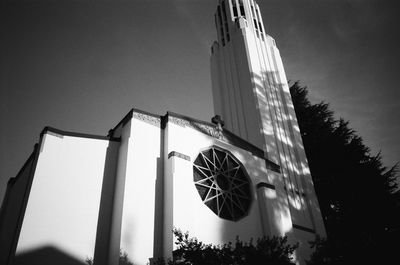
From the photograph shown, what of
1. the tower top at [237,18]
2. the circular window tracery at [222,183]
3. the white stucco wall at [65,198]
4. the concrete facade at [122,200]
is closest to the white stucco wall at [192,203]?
the concrete facade at [122,200]

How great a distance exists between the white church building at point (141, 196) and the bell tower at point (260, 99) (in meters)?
0.43

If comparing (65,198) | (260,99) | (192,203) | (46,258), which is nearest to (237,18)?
(260,99)

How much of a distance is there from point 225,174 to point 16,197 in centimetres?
672

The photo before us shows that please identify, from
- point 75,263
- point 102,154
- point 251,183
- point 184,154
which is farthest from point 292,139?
point 75,263

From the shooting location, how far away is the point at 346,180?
44.2 ft

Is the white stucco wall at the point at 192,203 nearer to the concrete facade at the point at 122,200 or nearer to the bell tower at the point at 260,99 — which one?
the concrete facade at the point at 122,200

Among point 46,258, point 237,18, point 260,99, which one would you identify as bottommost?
point 46,258

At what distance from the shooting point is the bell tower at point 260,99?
12.5 m

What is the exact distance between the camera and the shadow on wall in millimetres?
5578

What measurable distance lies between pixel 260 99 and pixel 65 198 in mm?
10651

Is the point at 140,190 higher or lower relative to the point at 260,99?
lower

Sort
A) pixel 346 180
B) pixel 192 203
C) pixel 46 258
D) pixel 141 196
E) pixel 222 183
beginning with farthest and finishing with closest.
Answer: pixel 346 180, pixel 222 183, pixel 192 203, pixel 141 196, pixel 46 258

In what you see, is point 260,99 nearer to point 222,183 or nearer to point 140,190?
point 222,183

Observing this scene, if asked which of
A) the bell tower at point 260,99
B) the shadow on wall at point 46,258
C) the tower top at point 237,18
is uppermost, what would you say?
the tower top at point 237,18
